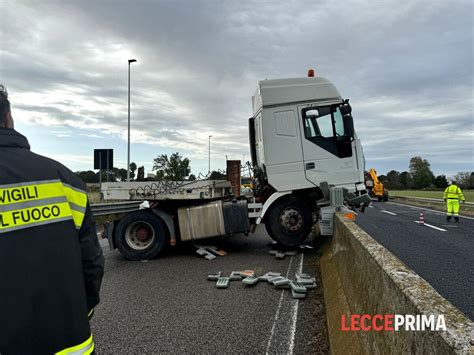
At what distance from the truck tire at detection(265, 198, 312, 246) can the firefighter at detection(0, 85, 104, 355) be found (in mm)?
5965

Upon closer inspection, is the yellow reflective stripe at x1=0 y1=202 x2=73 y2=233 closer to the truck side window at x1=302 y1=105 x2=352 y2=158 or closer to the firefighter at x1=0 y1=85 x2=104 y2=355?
the firefighter at x1=0 y1=85 x2=104 y2=355

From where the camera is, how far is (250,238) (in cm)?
988

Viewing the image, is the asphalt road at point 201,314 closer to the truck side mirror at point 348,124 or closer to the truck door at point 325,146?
the truck door at point 325,146

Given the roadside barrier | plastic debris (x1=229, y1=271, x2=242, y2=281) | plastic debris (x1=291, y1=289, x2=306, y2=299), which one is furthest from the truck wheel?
the roadside barrier

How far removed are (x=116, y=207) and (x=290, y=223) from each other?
3800 mm

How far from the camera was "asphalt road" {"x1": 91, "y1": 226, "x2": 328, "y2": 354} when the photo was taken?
134 inches

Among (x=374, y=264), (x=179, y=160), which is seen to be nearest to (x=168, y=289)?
(x=374, y=264)

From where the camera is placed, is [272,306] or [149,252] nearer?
[272,306]

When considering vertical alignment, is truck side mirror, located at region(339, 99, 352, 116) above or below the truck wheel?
above

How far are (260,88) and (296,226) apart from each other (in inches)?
118

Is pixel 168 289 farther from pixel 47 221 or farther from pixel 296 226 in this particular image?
pixel 47 221

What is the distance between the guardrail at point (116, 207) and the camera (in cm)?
782

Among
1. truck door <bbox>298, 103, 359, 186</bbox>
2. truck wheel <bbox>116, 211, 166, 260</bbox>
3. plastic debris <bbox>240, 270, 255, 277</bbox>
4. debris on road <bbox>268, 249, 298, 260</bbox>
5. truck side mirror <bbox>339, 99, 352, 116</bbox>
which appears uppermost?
truck side mirror <bbox>339, 99, 352, 116</bbox>

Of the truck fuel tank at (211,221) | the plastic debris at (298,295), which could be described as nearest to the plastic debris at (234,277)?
the plastic debris at (298,295)
